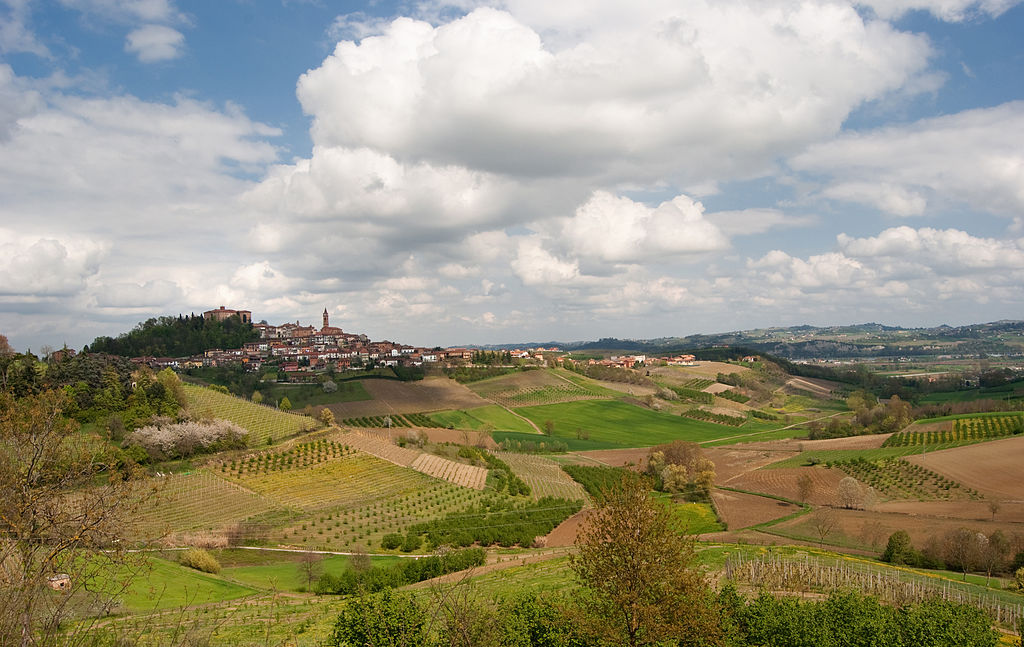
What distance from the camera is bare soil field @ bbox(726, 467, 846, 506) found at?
59344 mm

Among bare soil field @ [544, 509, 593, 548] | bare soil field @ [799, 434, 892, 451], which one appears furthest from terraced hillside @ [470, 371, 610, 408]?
bare soil field @ [544, 509, 593, 548]

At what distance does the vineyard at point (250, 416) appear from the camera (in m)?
62.7

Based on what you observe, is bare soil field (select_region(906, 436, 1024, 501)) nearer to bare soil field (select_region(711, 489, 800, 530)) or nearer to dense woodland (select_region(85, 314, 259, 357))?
bare soil field (select_region(711, 489, 800, 530))

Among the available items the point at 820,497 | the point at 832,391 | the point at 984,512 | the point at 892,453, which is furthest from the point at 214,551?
the point at 832,391

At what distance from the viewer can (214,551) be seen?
124ft

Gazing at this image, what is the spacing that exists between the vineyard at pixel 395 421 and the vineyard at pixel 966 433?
66.3 meters

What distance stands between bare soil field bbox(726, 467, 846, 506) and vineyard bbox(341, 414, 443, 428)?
158 feet

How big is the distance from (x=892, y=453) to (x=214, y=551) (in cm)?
7417

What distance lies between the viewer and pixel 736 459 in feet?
263

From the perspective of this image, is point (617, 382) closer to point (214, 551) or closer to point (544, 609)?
point (214, 551)

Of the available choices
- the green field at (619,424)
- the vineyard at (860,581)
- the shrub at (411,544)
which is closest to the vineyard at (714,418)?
the green field at (619,424)

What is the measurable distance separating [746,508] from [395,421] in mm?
58261

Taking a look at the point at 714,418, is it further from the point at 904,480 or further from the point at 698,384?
the point at 904,480

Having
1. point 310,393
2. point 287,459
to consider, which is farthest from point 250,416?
point 310,393
